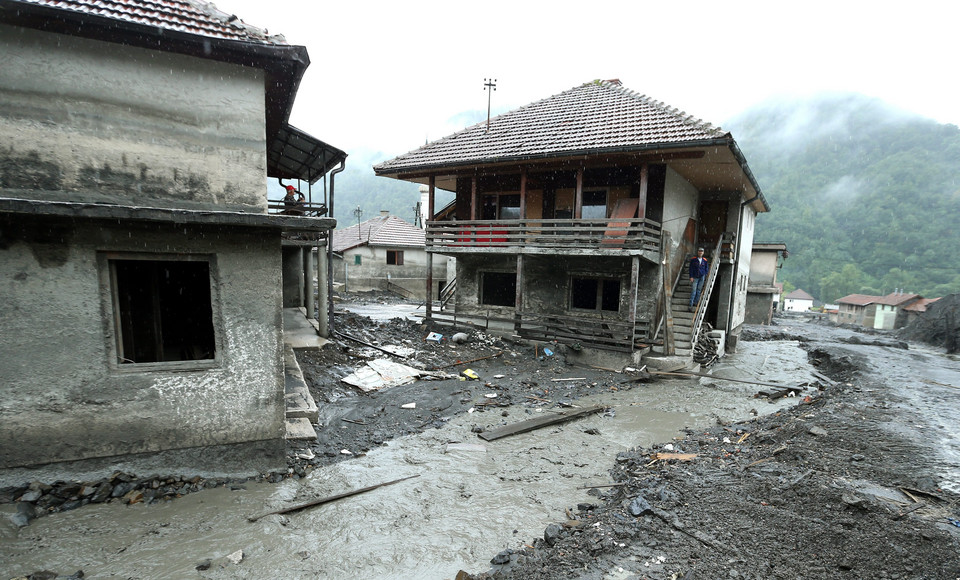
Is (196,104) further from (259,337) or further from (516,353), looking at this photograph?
(516,353)

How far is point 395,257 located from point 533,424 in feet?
81.9

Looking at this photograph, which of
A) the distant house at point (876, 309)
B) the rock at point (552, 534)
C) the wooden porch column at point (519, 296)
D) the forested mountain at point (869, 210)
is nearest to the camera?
the rock at point (552, 534)

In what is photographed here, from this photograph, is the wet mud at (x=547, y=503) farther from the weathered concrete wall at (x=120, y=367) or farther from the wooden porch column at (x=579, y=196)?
the wooden porch column at (x=579, y=196)

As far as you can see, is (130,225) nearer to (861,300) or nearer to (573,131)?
(573,131)

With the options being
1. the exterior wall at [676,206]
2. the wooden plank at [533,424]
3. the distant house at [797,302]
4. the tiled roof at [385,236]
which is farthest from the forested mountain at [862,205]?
the wooden plank at [533,424]

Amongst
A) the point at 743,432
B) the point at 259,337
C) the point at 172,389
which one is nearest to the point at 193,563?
the point at 172,389

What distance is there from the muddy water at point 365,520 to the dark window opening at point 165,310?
264 cm

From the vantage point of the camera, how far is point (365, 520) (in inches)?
188

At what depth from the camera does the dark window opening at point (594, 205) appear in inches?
523

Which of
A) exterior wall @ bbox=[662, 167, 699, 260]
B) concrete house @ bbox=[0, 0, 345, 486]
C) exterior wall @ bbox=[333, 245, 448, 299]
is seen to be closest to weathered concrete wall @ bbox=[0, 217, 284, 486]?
concrete house @ bbox=[0, 0, 345, 486]

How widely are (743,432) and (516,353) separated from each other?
617 cm

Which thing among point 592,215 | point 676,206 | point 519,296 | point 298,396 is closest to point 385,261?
point 519,296

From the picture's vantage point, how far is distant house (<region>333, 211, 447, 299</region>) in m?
29.9

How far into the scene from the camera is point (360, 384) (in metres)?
9.02
